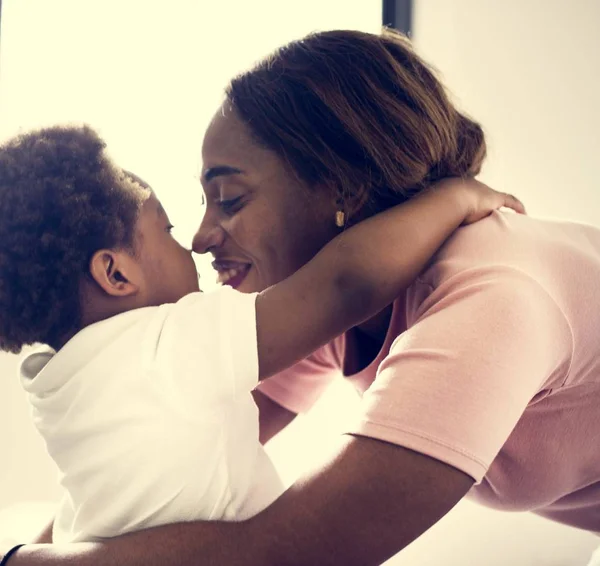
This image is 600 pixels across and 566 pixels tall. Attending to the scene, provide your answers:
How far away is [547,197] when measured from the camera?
1687 mm

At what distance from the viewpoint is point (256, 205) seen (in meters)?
1.00

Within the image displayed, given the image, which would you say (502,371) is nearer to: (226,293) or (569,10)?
Result: (226,293)

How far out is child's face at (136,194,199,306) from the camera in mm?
901

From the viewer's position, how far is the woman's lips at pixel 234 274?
1.09m

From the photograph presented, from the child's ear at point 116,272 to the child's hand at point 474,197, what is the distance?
43cm

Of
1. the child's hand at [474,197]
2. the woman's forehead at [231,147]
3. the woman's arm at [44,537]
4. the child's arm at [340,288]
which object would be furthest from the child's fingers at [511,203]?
the woman's arm at [44,537]

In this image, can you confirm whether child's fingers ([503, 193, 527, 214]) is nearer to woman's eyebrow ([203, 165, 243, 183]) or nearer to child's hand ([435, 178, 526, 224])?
child's hand ([435, 178, 526, 224])

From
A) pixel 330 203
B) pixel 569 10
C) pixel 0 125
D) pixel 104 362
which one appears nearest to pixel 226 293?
pixel 104 362

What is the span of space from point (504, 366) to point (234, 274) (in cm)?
55

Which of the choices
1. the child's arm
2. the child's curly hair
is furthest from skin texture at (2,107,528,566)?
the child's curly hair

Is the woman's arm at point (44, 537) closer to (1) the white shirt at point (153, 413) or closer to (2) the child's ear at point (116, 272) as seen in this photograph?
(1) the white shirt at point (153, 413)

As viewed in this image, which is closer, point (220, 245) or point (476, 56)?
point (220, 245)

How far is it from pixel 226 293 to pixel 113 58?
104 centimetres

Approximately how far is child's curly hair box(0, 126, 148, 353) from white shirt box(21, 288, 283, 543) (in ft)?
0.26
